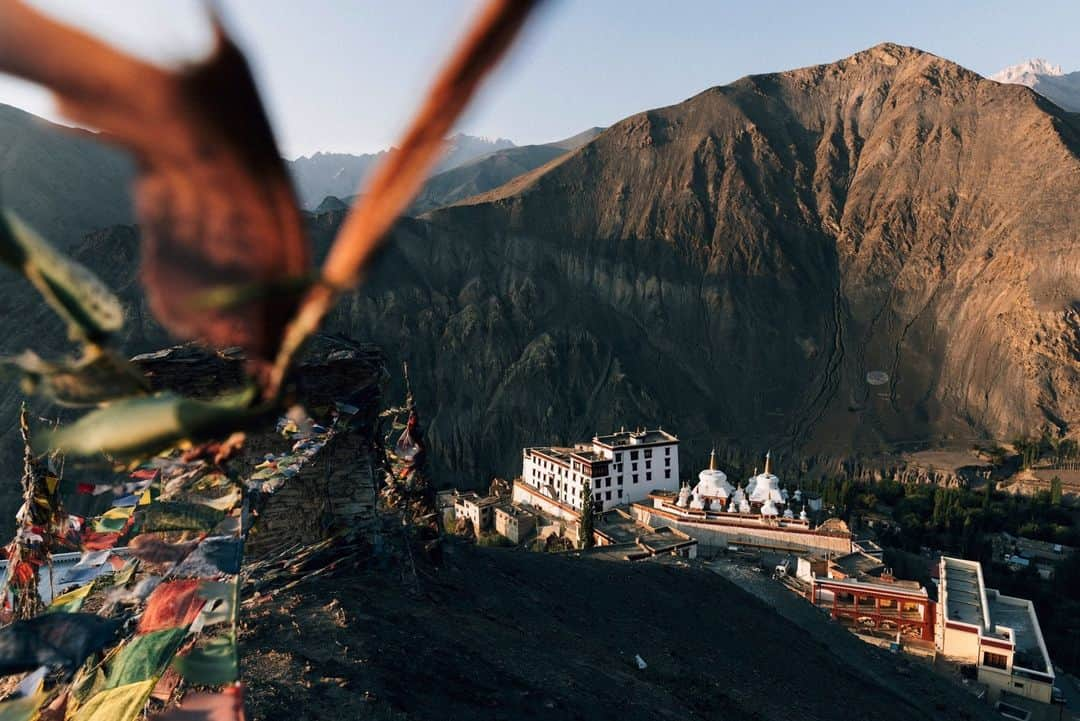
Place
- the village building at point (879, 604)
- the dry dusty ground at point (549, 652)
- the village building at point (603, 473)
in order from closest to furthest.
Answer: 1. the dry dusty ground at point (549, 652)
2. the village building at point (879, 604)
3. the village building at point (603, 473)

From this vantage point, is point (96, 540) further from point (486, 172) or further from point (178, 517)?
point (486, 172)

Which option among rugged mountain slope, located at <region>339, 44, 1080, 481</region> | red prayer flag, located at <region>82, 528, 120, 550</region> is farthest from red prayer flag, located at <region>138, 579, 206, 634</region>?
rugged mountain slope, located at <region>339, 44, 1080, 481</region>

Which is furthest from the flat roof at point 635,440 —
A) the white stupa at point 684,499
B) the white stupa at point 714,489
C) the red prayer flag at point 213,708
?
the red prayer flag at point 213,708

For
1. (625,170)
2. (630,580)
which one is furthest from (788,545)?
(625,170)

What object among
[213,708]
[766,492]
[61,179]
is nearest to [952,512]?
[766,492]

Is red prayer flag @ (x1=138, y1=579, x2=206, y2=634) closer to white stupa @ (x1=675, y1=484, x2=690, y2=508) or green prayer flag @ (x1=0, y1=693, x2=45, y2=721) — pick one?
green prayer flag @ (x1=0, y1=693, x2=45, y2=721)

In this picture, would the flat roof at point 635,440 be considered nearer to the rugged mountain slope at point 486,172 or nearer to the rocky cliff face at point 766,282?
the rocky cliff face at point 766,282

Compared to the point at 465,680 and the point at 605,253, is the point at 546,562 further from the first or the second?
the point at 605,253
